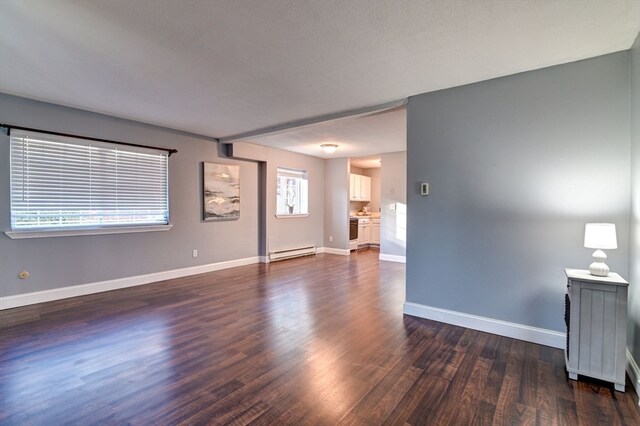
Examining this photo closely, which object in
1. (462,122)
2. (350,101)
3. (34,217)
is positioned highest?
(350,101)

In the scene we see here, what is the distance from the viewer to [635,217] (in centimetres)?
230

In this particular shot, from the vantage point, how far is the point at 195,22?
2.13 metres

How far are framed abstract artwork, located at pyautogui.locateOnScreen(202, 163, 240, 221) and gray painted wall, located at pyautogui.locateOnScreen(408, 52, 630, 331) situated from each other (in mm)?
3825

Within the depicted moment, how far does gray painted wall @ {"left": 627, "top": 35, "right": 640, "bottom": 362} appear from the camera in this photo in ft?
7.21

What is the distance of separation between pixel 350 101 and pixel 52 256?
14.3 ft

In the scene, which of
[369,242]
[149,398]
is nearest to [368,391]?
[149,398]

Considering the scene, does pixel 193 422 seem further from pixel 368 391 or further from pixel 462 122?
pixel 462 122

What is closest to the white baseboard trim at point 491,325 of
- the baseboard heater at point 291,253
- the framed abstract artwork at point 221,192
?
the baseboard heater at point 291,253

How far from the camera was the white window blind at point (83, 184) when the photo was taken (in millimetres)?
3775

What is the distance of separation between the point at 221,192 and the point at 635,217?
568 cm

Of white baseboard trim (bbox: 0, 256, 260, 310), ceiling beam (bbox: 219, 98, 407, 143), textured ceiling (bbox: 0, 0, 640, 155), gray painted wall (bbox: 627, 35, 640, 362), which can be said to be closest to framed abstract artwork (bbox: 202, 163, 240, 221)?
ceiling beam (bbox: 219, 98, 407, 143)

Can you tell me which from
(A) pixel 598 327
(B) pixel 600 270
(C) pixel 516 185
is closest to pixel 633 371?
(A) pixel 598 327

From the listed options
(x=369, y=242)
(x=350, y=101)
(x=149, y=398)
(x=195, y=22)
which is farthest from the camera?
(x=369, y=242)

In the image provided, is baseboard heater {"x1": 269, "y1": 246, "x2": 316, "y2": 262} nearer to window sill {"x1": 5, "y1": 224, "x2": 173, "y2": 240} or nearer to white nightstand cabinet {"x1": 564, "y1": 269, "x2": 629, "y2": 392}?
window sill {"x1": 5, "y1": 224, "x2": 173, "y2": 240}
